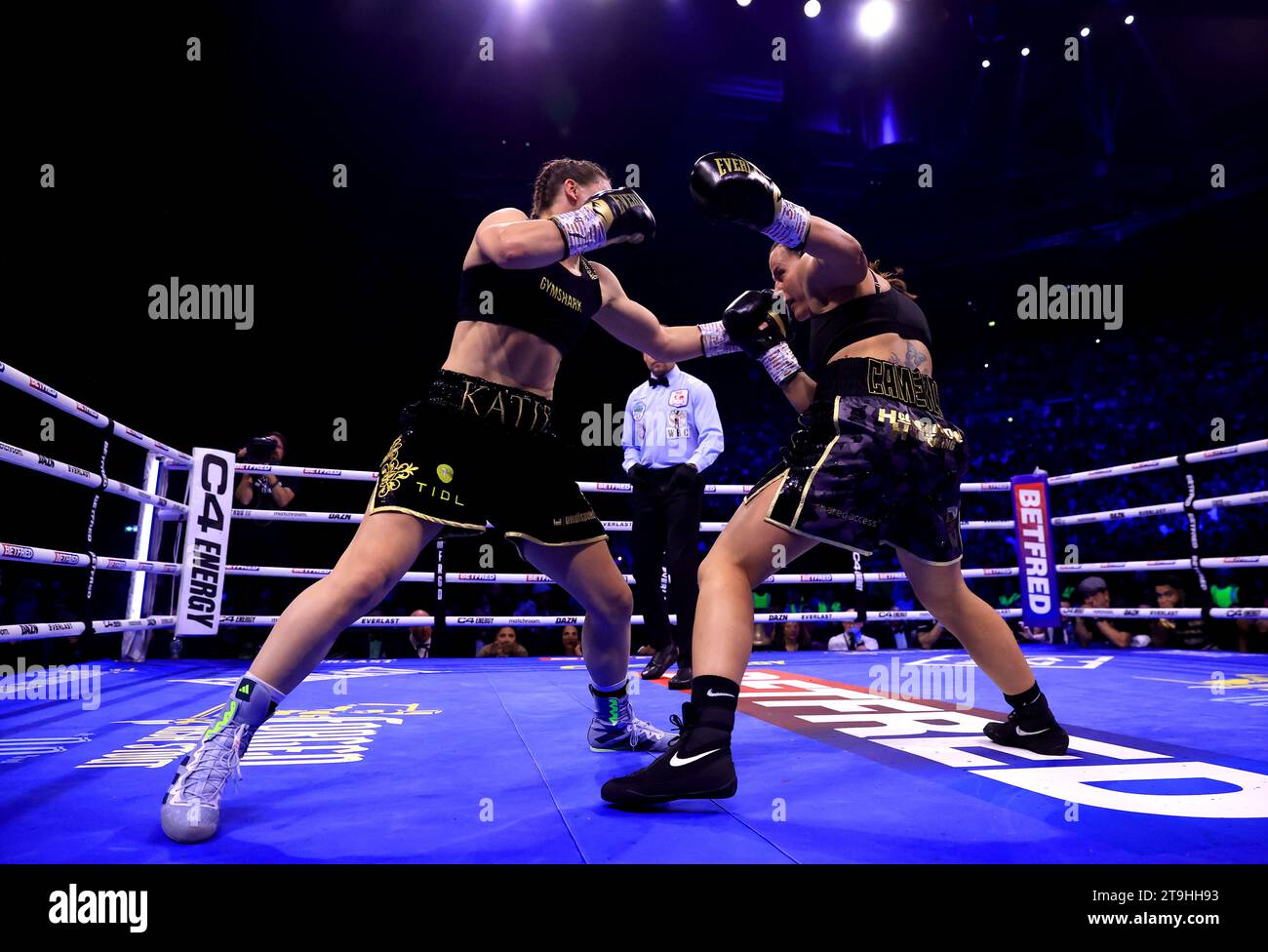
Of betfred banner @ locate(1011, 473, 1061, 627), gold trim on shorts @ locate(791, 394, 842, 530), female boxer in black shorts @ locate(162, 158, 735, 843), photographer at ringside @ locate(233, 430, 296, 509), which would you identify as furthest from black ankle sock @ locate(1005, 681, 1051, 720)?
photographer at ringside @ locate(233, 430, 296, 509)

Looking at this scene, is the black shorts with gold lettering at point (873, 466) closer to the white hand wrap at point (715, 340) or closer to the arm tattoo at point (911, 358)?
the arm tattoo at point (911, 358)

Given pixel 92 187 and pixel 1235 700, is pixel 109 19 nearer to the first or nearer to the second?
pixel 92 187

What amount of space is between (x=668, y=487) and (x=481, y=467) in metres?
2.00

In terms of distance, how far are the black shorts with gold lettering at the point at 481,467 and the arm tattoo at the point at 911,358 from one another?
2.66 ft

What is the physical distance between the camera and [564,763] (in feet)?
6.21

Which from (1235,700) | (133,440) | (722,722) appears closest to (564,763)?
(722,722)

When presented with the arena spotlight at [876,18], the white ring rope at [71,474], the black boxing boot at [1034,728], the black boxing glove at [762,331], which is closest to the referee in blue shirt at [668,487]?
the black boxing glove at [762,331]

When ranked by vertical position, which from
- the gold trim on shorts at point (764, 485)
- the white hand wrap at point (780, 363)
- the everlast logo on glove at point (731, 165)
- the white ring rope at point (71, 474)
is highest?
the everlast logo on glove at point (731, 165)

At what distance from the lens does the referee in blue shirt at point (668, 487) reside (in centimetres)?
363

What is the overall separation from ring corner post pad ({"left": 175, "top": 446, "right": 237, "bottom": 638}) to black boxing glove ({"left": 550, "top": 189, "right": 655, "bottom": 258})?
3.41 meters

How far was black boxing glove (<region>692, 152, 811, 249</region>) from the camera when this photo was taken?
1.61 metres

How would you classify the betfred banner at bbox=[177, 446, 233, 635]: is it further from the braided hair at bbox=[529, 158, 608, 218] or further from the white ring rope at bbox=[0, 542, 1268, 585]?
the braided hair at bbox=[529, 158, 608, 218]

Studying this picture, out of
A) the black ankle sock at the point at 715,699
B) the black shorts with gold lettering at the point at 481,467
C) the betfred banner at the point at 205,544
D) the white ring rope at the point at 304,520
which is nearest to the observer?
the black ankle sock at the point at 715,699

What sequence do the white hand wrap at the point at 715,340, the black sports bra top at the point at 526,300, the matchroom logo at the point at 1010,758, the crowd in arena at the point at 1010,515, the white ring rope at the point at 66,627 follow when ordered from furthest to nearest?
the crowd in arena at the point at 1010,515 < the white ring rope at the point at 66,627 < the white hand wrap at the point at 715,340 < the black sports bra top at the point at 526,300 < the matchroom logo at the point at 1010,758
